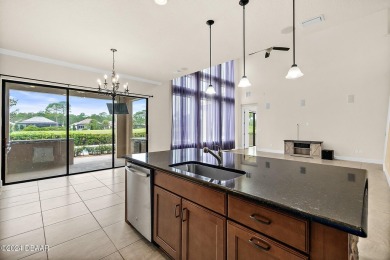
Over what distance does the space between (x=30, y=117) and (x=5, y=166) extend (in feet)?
3.94

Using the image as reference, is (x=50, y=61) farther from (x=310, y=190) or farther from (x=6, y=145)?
(x=310, y=190)

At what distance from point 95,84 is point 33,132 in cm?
192

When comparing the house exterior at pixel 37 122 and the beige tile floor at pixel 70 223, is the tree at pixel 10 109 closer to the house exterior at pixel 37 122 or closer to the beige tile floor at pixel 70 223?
the house exterior at pixel 37 122

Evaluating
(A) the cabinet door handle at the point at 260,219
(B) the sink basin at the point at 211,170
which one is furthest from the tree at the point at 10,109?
(A) the cabinet door handle at the point at 260,219

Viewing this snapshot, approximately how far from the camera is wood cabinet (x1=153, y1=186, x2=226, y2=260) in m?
1.26

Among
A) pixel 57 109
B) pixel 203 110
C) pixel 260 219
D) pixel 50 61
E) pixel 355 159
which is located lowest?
pixel 355 159

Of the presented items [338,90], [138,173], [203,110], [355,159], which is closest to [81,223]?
[138,173]

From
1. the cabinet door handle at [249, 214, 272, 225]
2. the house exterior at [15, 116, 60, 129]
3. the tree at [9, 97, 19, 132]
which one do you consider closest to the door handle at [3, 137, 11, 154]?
the tree at [9, 97, 19, 132]

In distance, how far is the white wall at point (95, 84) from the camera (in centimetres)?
392

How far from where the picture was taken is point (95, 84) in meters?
5.07

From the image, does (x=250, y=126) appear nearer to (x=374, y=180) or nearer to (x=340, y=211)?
(x=374, y=180)

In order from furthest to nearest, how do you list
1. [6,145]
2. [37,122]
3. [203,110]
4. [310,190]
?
[203,110] → [37,122] → [6,145] → [310,190]

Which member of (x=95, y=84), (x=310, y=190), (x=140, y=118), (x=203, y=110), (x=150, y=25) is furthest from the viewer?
(x=203, y=110)

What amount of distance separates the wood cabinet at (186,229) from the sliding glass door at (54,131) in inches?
169
